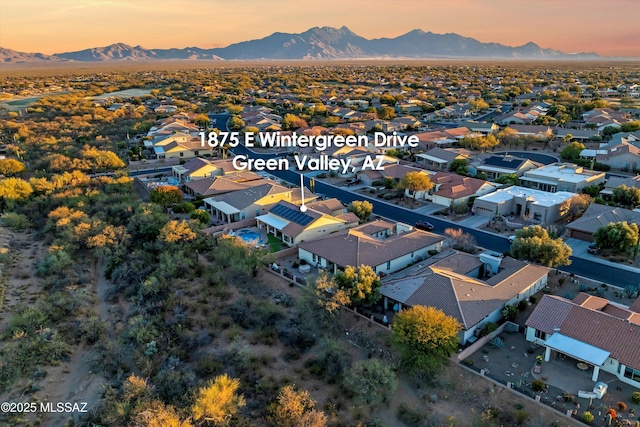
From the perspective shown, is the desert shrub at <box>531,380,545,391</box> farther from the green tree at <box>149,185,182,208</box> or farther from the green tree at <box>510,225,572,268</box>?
the green tree at <box>149,185,182,208</box>

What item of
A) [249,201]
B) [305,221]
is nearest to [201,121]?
[249,201]

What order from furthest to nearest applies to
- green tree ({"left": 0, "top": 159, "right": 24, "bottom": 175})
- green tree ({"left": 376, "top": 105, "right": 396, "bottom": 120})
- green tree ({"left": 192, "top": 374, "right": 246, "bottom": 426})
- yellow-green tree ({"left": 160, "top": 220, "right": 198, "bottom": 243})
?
green tree ({"left": 376, "top": 105, "right": 396, "bottom": 120}), green tree ({"left": 0, "top": 159, "right": 24, "bottom": 175}), yellow-green tree ({"left": 160, "top": 220, "right": 198, "bottom": 243}), green tree ({"left": 192, "top": 374, "right": 246, "bottom": 426})

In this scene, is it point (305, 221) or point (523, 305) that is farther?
point (305, 221)

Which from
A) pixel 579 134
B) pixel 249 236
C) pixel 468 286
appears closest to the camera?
pixel 468 286

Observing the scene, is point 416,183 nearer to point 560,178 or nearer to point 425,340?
point 560,178

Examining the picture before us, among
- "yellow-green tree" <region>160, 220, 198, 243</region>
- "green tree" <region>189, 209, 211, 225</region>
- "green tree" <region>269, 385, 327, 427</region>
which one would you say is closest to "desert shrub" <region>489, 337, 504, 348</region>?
"green tree" <region>269, 385, 327, 427</region>

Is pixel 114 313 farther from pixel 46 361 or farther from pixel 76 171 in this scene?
pixel 76 171

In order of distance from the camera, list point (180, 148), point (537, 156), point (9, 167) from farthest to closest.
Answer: point (180, 148) → point (537, 156) → point (9, 167)
